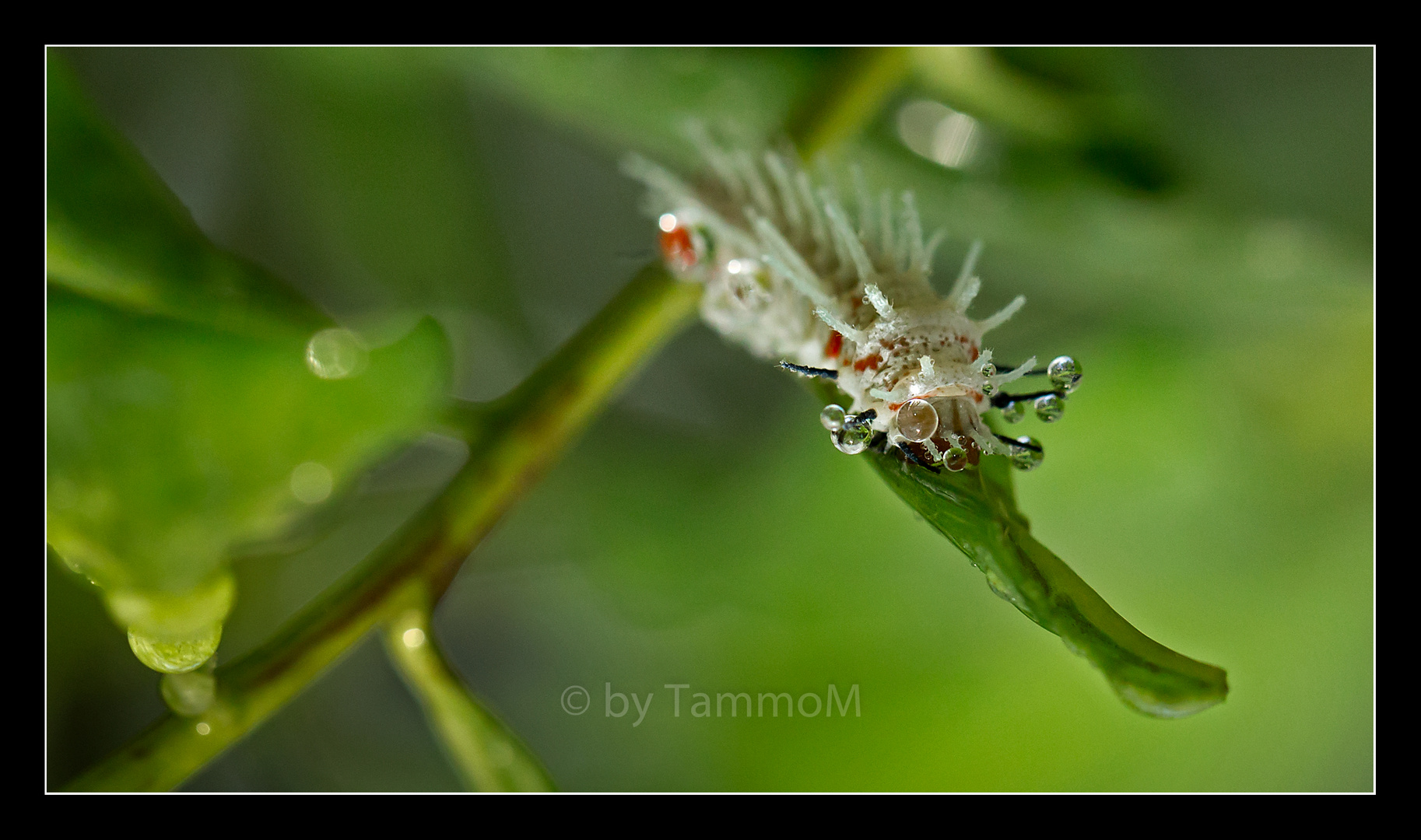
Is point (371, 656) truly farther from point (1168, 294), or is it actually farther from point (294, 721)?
point (1168, 294)

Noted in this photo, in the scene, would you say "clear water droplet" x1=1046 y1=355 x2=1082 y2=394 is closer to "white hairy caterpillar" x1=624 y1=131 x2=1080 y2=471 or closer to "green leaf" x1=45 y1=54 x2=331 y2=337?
"white hairy caterpillar" x1=624 y1=131 x2=1080 y2=471

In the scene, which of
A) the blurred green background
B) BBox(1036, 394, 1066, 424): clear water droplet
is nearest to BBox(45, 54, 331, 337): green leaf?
the blurred green background

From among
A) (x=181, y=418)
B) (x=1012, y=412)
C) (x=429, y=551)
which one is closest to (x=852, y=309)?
(x=1012, y=412)

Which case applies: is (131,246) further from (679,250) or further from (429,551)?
(679,250)

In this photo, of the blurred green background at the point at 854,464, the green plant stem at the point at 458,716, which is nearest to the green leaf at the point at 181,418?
the green plant stem at the point at 458,716

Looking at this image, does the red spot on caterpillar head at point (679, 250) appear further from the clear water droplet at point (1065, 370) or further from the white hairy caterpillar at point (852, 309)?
the clear water droplet at point (1065, 370)
